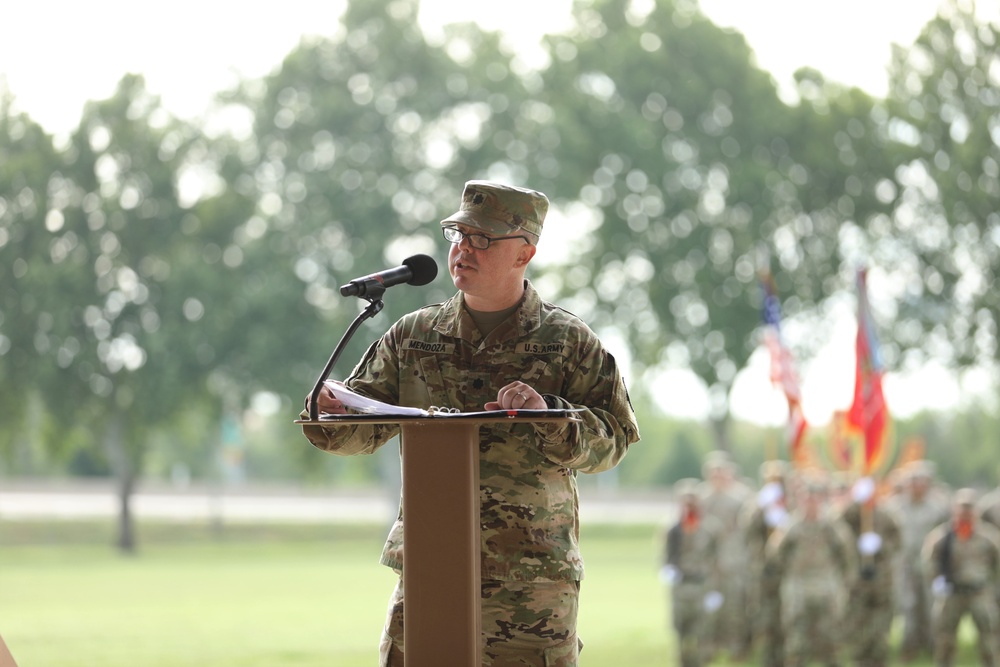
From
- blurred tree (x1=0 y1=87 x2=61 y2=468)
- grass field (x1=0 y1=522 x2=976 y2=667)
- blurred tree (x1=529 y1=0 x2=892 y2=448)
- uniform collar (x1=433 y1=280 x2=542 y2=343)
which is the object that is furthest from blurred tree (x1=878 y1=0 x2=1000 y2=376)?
uniform collar (x1=433 y1=280 x2=542 y2=343)

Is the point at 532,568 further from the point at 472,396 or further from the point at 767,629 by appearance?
the point at 767,629

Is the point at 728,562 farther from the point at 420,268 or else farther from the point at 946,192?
the point at 946,192

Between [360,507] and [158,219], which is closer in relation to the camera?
[158,219]

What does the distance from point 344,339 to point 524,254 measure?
620 millimetres

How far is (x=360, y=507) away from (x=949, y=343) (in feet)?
65.7

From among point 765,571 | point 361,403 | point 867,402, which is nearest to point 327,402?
point 361,403

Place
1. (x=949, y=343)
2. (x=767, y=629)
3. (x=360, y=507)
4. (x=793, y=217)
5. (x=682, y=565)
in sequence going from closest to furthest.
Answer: (x=682, y=565) < (x=767, y=629) < (x=949, y=343) < (x=793, y=217) < (x=360, y=507)

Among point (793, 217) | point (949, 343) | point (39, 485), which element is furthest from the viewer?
point (39, 485)

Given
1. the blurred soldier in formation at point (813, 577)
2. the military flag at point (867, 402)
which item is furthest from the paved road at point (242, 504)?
the blurred soldier in formation at point (813, 577)

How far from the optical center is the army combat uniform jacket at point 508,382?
3.67 metres

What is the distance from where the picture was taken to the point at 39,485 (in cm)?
4766

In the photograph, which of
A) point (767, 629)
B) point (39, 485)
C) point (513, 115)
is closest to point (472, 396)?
point (767, 629)

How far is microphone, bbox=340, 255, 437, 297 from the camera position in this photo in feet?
11.3

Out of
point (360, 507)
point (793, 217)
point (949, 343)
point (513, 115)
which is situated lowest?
point (360, 507)
